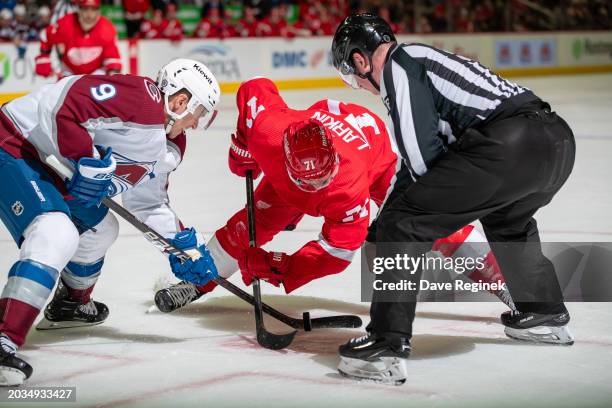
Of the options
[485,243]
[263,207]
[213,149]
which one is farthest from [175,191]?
[485,243]

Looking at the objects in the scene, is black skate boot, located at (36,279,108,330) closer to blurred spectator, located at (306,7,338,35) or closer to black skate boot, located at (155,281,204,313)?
black skate boot, located at (155,281,204,313)

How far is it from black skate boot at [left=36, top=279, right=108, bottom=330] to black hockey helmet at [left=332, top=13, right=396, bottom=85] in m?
1.32

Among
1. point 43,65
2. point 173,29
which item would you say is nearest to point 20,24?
point 173,29

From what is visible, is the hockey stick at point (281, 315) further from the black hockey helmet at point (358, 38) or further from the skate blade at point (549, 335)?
the black hockey helmet at point (358, 38)

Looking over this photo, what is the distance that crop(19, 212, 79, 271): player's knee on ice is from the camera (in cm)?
285

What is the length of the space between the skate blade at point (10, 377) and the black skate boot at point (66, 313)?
786 mm

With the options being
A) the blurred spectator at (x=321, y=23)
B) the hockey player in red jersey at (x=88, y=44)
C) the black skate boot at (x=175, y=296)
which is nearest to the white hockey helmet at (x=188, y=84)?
the black skate boot at (x=175, y=296)

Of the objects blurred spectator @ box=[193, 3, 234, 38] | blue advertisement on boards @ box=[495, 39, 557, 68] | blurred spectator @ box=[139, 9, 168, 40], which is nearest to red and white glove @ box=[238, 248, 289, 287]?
blurred spectator @ box=[139, 9, 168, 40]

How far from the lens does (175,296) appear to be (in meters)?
3.65

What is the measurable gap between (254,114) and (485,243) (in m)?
0.95

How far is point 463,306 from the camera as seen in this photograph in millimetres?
3756

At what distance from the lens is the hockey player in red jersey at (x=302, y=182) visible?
10.5 feet

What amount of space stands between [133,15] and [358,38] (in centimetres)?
1075

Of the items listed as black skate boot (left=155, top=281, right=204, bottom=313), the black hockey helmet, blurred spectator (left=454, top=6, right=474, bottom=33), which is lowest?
blurred spectator (left=454, top=6, right=474, bottom=33)
